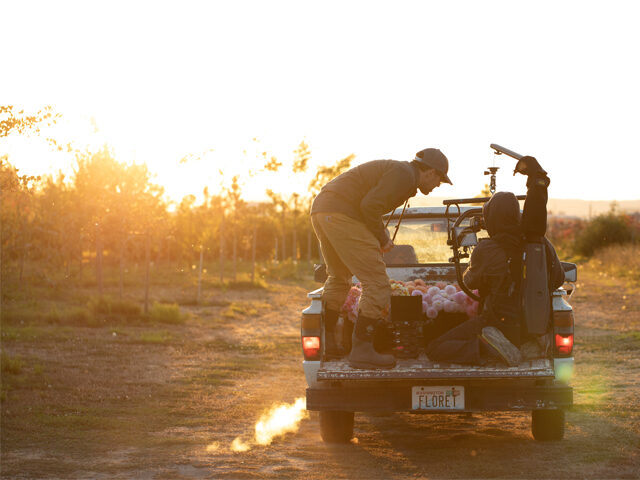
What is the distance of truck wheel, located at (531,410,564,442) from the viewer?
23.1ft

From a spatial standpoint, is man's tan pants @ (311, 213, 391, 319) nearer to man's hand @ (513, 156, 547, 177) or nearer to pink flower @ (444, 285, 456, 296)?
pink flower @ (444, 285, 456, 296)

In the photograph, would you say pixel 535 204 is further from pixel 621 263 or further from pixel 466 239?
pixel 621 263

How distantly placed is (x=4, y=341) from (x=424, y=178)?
9149mm

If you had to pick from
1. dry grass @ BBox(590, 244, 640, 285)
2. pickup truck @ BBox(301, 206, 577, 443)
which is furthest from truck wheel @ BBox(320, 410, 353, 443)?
dry grass @ BBox(590, 244, 640, 285)

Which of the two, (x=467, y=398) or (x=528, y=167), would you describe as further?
(x=528, y=167)

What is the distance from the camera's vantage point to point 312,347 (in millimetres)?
6926

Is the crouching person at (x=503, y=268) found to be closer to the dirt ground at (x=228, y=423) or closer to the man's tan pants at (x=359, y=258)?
the man's tan pants at (x=359, y=258)

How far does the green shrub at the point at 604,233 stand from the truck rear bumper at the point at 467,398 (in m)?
44.7

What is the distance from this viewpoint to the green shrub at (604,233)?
4978cm

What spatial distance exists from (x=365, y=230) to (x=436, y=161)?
742 millimetres


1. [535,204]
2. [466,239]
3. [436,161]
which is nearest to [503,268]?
[535,204]

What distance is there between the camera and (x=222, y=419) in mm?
8508

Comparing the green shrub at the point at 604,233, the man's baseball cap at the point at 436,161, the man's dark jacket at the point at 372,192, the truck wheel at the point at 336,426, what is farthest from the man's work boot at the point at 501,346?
the green shrub at the point at 604,233

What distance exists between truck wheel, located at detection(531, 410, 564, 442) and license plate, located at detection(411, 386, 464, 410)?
84cm
